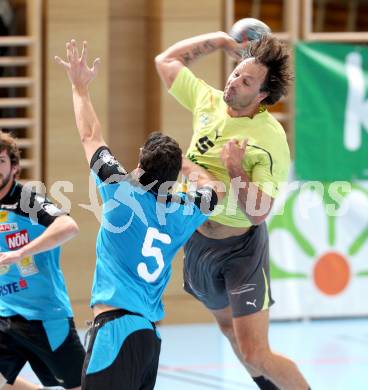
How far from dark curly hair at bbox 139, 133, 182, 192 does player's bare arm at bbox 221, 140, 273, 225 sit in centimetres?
65

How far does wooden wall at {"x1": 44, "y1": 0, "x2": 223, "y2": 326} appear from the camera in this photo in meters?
8.47

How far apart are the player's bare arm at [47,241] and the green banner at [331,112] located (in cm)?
466

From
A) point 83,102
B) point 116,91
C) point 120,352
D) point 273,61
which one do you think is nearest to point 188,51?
point 273,61

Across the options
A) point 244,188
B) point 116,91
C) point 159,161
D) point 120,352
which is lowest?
point 120,352

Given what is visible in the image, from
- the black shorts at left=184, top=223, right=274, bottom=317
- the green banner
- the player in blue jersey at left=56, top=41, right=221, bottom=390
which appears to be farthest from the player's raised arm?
the green banner

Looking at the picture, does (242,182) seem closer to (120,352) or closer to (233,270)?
(233,270)

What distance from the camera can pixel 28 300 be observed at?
494cm

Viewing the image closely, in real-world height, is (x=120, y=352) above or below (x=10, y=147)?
below

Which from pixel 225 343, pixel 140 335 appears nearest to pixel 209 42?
pixel 140 335

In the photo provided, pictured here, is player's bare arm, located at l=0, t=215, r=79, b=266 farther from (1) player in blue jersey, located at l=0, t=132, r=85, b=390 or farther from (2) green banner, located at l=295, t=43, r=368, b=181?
(2) green banner, located at l=295, t=43, r=368, b=181

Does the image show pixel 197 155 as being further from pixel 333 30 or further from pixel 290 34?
pixel 333 30

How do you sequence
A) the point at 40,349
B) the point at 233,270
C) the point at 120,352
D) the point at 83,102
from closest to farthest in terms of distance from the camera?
1. the point at 120,352
2. the point at 83,102
3. the point at 40,349
4. the point at 233,270

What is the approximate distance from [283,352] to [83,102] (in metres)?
3.77

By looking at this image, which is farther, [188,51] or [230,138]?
[188,51]
